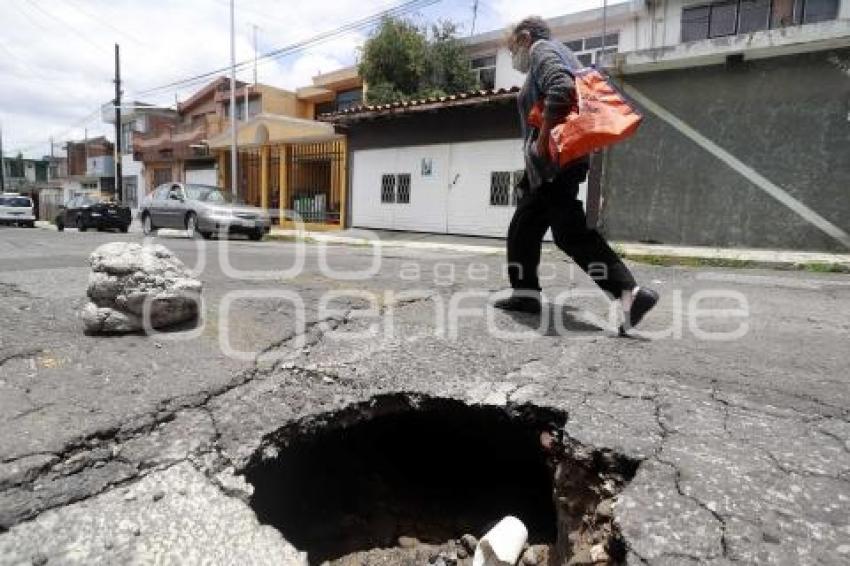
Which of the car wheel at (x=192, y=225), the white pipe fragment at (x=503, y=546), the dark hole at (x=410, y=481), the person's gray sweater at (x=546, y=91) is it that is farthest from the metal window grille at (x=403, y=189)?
the white pipe fragment at (x=503, y=546)

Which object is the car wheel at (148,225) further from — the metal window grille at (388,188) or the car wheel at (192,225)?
the metal window grille at (388,188)

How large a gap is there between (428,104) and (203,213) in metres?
5.53

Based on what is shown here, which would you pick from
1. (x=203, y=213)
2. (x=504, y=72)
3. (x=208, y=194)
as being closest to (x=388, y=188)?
(x=208, y=194)

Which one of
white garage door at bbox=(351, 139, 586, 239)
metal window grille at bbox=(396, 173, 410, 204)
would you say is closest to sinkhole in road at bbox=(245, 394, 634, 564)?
white garage door at bbox=(351, 139, 586, 239)

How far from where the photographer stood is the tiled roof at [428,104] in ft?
36.1

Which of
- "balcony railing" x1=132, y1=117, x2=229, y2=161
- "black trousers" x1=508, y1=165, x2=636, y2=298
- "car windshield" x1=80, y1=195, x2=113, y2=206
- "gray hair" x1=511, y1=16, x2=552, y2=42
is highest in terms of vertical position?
"balcony railing" x1=132, y1=117, x2=229, y2=161

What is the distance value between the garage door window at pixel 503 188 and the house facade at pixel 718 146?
0.07 ft

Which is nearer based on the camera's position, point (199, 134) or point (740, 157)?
point (740, 157)

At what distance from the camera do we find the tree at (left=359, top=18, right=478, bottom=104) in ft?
54.5

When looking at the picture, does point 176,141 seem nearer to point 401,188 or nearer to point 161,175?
point 161,175

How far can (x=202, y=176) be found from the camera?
75.3ft

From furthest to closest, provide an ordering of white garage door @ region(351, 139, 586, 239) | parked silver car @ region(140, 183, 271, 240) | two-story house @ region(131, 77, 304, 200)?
two-story house @ region(131, 77, 304, 200) < parked silver car @ region(140, 183, 271, 240) < white garage door @ region(351, 139, 586, 239)

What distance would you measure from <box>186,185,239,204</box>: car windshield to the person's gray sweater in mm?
10897

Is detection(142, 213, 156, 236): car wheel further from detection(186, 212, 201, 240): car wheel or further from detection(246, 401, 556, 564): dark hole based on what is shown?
detection(246, 401, 556, 564): dark hole
